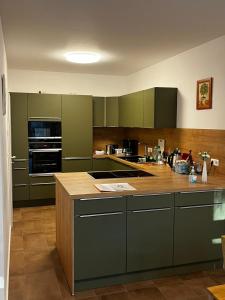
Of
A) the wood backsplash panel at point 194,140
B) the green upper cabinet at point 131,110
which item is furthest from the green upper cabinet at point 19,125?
the wood backsplash panel at point 194,140

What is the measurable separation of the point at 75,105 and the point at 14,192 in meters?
1.85

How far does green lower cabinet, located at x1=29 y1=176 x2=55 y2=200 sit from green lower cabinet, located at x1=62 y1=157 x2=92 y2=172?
1.14ft

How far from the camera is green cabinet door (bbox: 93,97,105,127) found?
226 inches

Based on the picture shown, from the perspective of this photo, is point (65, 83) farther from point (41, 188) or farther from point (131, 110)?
point (41, 188)

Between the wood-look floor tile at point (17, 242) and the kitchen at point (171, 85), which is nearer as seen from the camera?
the kitchen at point (171, 85)

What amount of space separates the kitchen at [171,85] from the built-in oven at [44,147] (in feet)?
2.63

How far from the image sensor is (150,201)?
2.83m

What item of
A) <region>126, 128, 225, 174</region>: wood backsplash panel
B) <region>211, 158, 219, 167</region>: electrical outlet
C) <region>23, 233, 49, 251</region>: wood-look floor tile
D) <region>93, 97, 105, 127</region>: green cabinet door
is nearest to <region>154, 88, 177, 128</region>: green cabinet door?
<region>126, 128, 225, 174</region>: wood backsplash panel

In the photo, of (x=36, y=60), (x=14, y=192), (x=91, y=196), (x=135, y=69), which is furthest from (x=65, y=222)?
(x=135, y=69)

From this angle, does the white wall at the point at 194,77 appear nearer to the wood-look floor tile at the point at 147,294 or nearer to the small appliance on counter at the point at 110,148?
the small appliance on counter at the point at 110,148

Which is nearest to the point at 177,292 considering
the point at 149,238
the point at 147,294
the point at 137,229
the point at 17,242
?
the point at 147,294

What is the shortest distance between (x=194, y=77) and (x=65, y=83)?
2782 millimetres

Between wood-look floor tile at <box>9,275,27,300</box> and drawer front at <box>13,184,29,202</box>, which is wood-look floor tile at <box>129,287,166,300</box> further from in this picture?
drawer front at <box>13,184,29,202</box>

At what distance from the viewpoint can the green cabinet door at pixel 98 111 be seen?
573 centimetres
